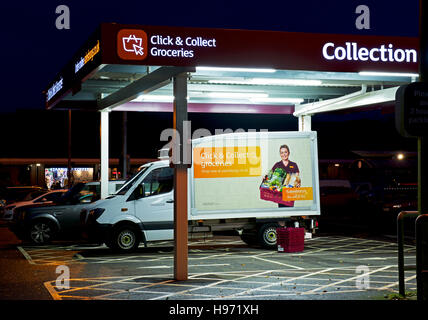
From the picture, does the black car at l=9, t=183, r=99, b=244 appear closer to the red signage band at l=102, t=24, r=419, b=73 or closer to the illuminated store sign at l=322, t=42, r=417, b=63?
the red signage band at l=102, t=24, r=419, b=73

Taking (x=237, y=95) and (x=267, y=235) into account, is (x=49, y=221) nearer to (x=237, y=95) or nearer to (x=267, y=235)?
(x=267, y=235)

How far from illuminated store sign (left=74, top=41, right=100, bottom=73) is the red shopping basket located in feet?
21.3

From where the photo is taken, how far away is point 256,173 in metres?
16.1

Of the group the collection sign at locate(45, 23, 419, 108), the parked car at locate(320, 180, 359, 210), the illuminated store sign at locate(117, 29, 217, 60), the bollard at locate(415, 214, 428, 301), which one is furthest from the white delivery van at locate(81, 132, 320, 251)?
the parked car at locate(320, 180, 359, 210)

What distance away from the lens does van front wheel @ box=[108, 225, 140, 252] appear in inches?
615

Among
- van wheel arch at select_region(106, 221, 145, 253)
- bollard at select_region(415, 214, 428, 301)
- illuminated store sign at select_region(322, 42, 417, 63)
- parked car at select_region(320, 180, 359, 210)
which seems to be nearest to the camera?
bollard at select_region(415, 214, 428, 301)

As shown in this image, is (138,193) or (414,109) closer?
(414,109)

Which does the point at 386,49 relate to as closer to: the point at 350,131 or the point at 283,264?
the point at 283,264

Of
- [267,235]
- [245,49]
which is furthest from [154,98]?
[245,49]

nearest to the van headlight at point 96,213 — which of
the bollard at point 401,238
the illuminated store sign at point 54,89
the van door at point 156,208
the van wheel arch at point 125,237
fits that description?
the van wheel arch at point 125,237

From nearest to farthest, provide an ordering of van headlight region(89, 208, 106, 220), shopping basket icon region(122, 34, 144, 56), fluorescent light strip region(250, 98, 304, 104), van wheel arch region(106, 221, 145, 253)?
shopping basket icon region(122, 34, 144, 56) < van headlight region(89, 208, 106, 220) < van wheel arch region(106, 221, 145, 253) < fluorescent light strip region(250, 98, 304, 104)

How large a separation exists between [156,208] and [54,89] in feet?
14.0

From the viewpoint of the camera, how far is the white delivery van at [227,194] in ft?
51.3
